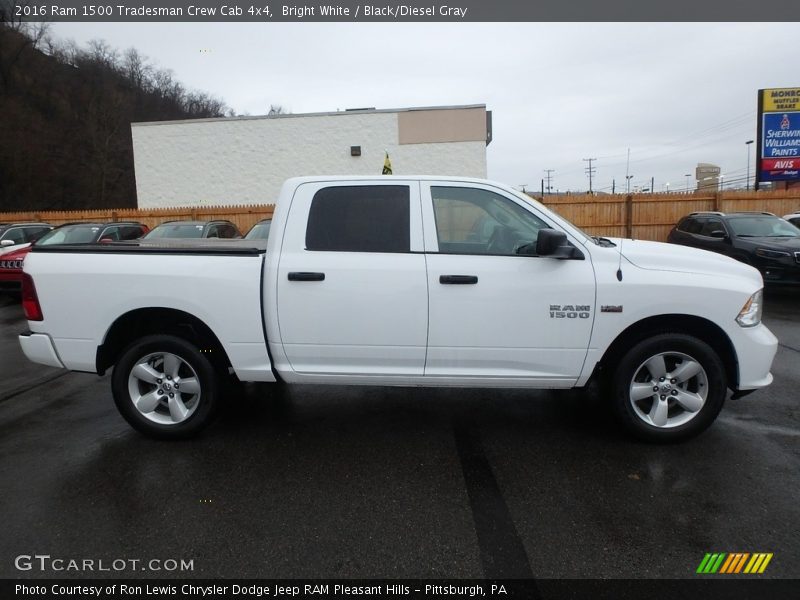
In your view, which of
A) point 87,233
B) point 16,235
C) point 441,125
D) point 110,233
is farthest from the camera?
point 441,125

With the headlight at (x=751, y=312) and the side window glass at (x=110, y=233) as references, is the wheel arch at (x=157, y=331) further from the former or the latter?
the side window glass at (x=110, y=233)

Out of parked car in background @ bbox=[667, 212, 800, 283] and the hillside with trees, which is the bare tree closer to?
the hillside with trees

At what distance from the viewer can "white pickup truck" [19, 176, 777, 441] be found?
3.56 m

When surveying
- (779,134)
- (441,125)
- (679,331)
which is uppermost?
(441,125)

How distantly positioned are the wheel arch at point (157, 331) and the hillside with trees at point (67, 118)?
4823cm

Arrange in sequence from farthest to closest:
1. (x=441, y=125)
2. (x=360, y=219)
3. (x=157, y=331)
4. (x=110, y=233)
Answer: (x=441, y=125) → (x=110, y=233) → (x=157, y=331) → (x=360, y=219)

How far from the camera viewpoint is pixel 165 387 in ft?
12.9

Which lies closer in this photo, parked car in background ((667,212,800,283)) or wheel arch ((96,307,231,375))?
wheel arch ((96,307,231,375))

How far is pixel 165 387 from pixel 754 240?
36.0ft

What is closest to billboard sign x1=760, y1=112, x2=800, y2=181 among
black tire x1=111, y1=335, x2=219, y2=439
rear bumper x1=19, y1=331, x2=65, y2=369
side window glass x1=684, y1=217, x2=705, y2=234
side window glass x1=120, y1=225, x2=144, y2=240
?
side window glass x1=684, y1=217, x2=705, y2=234

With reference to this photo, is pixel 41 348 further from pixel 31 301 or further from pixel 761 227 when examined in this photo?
pixel 761 227

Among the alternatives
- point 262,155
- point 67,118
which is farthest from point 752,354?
point 67,118

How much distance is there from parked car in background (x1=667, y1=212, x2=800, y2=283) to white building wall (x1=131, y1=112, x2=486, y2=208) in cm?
1329

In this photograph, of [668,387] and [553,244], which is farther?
[668,387]
